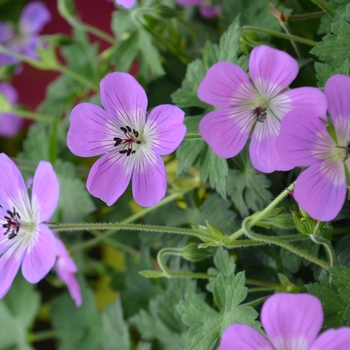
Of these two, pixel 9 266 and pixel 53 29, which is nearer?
pixel 9 266

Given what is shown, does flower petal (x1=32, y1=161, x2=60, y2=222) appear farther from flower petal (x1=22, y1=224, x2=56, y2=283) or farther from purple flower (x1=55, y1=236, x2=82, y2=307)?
purple flower (x1=55, y1=236, x2=82, y2=307)

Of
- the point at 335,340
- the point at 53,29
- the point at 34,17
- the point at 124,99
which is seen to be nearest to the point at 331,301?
the point at 335,340

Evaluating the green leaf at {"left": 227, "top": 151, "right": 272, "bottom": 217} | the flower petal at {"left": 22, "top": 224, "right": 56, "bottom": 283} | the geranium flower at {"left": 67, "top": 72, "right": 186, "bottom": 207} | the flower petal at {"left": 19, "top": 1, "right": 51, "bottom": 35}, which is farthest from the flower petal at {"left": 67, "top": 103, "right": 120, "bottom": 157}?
the flower petal at {"left": 19, "top": 1, "right": 51, "bottom": 35}

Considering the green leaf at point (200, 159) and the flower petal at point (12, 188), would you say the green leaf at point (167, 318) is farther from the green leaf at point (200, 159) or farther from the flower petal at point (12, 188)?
the flower petal at point (12, 188)

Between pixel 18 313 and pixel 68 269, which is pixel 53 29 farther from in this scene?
pixel 68 269

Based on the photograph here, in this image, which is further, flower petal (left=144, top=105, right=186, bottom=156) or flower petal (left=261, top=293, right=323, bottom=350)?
flower petal (left=144, top=105, right=186, bottom=156)

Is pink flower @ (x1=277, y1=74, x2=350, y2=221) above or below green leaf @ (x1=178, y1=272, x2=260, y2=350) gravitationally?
above

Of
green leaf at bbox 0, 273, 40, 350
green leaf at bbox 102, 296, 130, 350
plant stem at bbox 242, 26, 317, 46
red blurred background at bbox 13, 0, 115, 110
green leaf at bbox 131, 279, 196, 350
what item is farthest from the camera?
red blurred background at bbox 13, 0, 115, 110
